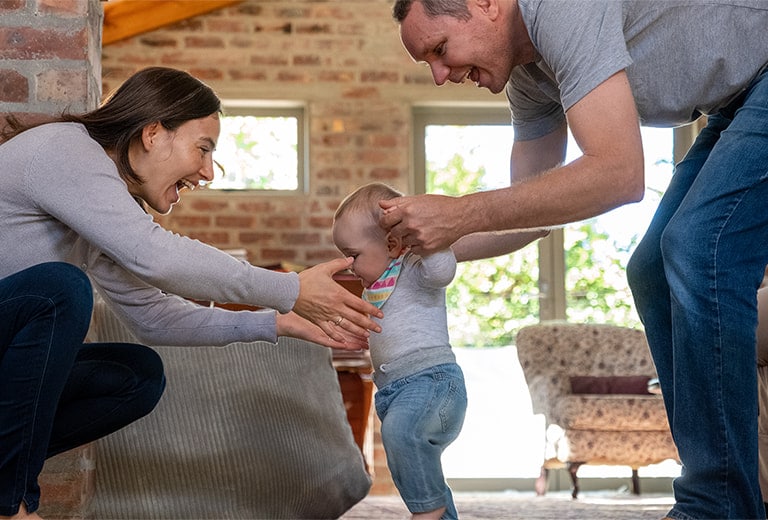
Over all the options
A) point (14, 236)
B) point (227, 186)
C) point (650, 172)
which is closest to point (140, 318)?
point (14, 236)

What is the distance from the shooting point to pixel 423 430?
196cm

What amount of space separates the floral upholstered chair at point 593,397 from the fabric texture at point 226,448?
2.92 meters

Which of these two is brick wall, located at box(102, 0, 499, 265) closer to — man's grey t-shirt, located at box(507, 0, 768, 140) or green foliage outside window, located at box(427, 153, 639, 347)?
green foliage outside window, located at box(427, 153, 639, 347)

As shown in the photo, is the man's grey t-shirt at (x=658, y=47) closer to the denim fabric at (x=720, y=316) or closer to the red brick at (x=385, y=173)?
the denim fabric at (x=720, y=316)

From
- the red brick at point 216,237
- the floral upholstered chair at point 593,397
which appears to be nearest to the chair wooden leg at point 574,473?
the floral upholstered chair at point 593,397

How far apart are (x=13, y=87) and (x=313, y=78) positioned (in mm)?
3927

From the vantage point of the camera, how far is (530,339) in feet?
18.0

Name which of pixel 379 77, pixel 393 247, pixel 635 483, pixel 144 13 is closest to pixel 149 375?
pixel 393 247

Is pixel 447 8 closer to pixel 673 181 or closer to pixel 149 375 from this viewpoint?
pixel 673 181

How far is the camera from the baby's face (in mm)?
2068

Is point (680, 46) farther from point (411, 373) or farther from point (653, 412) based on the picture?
point (653, 412)

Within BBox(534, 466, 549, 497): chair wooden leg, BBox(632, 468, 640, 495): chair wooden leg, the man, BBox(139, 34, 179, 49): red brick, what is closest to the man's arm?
the man

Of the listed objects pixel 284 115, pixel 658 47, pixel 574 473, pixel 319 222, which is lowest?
pixel 574 473

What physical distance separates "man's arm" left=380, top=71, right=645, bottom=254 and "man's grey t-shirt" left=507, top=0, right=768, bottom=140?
0.14 feet
